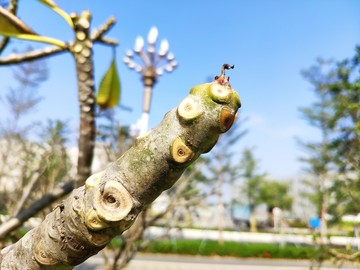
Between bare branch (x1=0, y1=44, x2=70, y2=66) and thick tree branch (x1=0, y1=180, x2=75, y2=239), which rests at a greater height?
bare branch (x1=0, y1=44, x2=70, y2=66)

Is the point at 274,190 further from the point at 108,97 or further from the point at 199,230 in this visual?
the point at 108,97

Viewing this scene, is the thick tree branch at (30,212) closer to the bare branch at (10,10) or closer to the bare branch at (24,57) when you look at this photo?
the bare branch at (24,57)

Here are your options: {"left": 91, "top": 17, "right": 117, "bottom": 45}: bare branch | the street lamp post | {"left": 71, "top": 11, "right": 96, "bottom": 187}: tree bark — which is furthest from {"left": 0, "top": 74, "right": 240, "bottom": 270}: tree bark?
the street lamp post

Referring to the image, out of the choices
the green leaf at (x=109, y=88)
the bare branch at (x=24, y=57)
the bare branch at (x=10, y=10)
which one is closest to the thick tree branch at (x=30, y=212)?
the green leaf at (x=109, y=88)

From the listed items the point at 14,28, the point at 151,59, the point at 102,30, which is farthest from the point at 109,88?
the point at 151,59

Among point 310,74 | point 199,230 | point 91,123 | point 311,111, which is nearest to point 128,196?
point 91,123

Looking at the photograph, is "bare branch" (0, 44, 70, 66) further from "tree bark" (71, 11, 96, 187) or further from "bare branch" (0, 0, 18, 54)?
"tree bark" (71, 11, 96, 187)
